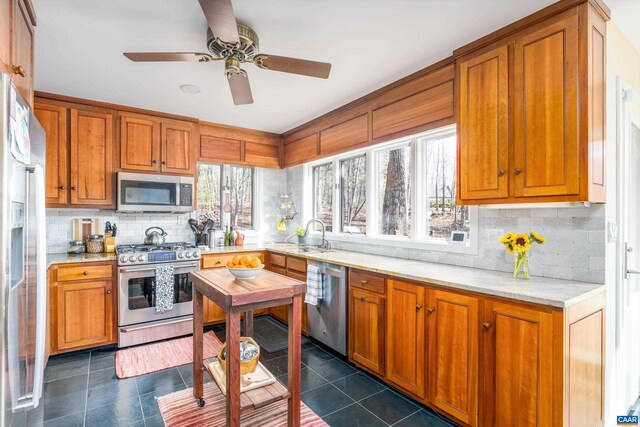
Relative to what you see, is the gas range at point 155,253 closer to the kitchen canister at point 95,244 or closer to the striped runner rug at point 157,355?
the kitchen canister at point 95,244

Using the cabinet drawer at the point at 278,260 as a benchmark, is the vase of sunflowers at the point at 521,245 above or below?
above

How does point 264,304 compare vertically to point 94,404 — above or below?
Answer: above

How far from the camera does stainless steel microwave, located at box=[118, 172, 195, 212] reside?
3.55 meters

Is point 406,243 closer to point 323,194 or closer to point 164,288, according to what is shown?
point 323,194

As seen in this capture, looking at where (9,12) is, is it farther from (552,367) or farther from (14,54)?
(552,367)

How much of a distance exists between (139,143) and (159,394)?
2.60 m

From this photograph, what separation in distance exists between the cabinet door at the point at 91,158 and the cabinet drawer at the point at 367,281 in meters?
2.73

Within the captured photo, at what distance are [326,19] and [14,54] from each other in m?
1.60

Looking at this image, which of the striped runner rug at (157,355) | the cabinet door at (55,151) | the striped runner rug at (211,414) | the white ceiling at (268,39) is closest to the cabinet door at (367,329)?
the striped runner rug at (211,414)

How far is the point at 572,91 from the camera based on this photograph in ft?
5.84

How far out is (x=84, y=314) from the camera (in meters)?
3.14

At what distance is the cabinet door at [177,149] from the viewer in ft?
12.6

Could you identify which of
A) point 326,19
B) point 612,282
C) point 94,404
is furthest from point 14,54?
point 612,282

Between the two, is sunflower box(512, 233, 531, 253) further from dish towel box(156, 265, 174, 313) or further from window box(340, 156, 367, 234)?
dish towel box(156, 265, 174, 313)
